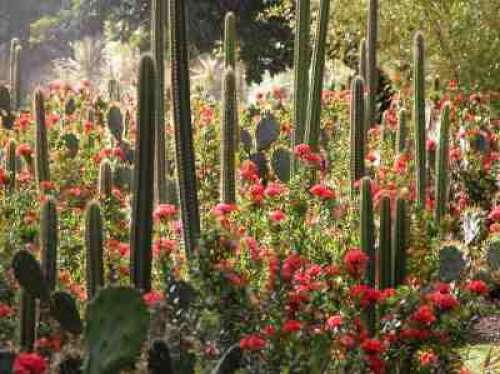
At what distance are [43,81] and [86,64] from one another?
426 cm

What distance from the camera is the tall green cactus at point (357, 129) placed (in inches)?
335

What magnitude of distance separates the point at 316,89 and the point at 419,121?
4.27ft

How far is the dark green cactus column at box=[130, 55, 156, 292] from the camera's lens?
606cm

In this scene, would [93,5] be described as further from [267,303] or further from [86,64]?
[267,303]

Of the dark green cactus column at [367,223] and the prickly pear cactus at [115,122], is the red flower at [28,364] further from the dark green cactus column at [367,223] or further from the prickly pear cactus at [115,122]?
the prickly pear cactus at [115,122]

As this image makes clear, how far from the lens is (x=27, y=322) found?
19.2 feet

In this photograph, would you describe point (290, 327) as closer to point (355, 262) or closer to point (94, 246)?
point (355, 262)

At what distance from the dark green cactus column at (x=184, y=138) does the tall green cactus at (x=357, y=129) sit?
2066 millimetres

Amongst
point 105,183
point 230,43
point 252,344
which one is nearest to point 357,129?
point 105,183

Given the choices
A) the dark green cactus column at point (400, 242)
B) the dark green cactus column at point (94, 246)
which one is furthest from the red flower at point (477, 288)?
the dark green cactus column at point (94, 246)

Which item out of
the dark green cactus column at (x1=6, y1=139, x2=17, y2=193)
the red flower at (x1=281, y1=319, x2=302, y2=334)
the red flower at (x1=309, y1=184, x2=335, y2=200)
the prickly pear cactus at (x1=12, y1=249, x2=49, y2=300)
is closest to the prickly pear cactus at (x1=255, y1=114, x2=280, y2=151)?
the dark green cactus column at (x1=6, y1=139, x2=17, y2=193)

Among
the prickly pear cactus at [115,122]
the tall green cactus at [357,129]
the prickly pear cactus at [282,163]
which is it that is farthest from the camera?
the prickly pear cactus at [115,122]

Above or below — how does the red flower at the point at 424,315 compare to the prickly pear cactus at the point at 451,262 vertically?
below

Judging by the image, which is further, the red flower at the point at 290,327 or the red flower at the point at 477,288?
the red flower at the point at 477,288
